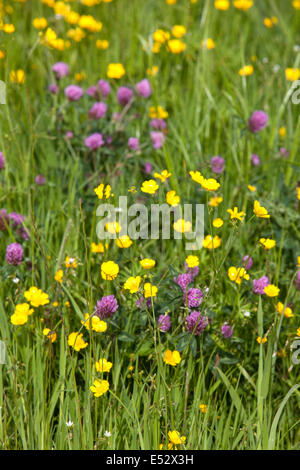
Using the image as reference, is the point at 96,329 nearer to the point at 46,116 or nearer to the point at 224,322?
the point at 224,322

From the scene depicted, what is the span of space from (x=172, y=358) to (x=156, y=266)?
1.72 ft

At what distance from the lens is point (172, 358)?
4.86ft

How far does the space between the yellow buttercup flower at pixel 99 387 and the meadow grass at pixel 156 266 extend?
0.04 metres

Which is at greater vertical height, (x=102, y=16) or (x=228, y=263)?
(x=102, y=16)

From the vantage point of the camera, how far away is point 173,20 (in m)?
3.29

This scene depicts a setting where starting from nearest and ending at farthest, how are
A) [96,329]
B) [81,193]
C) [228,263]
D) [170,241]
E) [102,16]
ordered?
[96,329] → [228,263] → [170,241] → [81,193] → [102,16]

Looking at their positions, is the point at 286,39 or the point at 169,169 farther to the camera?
the point at 286,39

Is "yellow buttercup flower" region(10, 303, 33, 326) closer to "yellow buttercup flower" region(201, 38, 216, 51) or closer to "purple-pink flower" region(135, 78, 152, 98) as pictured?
"purple-pink flower" region(135, 78, 152, 98)

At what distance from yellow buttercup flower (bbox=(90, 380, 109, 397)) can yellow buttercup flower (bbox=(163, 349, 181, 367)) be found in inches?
7.1

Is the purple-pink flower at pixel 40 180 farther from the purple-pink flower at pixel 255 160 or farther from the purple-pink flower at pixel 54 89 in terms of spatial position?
the purple-pink flower at pixel 255 160

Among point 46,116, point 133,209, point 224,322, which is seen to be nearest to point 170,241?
point 133,209

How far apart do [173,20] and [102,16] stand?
0.43 meters

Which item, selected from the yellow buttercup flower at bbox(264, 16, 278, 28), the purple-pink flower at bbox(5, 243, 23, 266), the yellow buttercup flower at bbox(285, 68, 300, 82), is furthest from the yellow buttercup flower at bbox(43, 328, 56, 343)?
the yellow buttercup flower at bbox(264, 16, 278, 28)

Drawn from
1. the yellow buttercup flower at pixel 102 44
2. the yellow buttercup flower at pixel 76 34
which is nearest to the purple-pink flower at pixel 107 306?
the yellow buttercup flower at pixel 102 44
